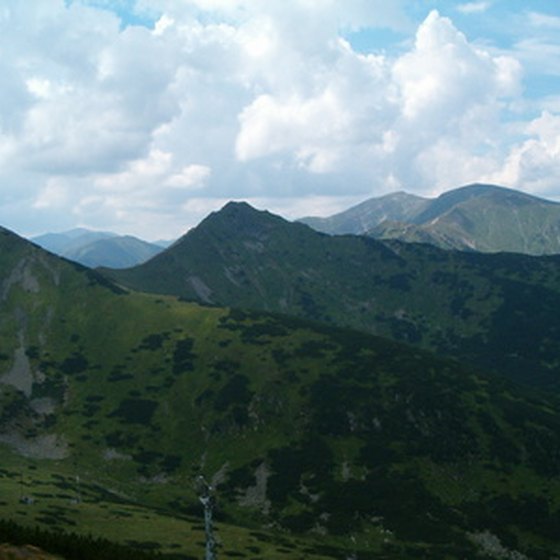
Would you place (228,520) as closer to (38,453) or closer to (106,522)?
(106,522)

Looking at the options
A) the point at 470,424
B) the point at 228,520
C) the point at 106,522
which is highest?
the point at 470,424

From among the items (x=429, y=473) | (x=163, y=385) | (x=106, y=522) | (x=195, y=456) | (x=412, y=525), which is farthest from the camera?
(x=163, y=385)

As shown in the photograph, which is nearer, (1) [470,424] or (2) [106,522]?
(2) [106,522]

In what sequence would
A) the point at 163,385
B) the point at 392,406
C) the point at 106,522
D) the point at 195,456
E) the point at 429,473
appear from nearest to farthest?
the point at 106,522 → the point at 429,473 → the point at 195,456 → the point at 392,406 → the point at 163,385

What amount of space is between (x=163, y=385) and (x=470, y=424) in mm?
87263

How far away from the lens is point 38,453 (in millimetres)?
157375

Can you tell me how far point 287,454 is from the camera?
153m

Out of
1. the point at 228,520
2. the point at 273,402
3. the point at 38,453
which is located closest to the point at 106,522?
the point at 228,520

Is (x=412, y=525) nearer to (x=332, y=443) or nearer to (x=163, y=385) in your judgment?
(x=332, y=443)

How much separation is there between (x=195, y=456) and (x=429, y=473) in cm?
5686

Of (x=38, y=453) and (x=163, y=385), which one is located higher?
(x=163, y=385)

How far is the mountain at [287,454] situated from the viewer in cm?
11394

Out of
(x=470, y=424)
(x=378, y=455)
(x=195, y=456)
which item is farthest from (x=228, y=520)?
(x=470, y=424)

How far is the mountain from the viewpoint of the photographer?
114 meters
